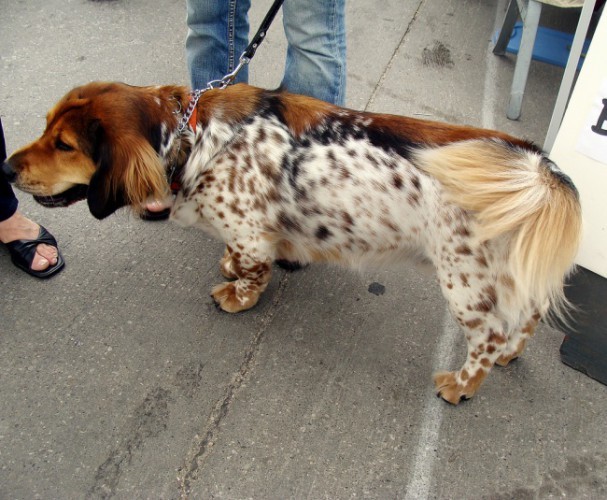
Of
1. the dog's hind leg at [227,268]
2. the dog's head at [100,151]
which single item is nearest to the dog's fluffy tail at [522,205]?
the dog's head at [100,151]

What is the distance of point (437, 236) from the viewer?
190 cm

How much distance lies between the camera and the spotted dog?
1738 mm

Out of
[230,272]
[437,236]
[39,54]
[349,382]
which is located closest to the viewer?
[437,236]

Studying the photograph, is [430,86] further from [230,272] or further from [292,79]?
[230,272]

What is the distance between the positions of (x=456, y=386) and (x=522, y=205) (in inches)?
34.4

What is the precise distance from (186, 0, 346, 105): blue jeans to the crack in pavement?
3.54 feet

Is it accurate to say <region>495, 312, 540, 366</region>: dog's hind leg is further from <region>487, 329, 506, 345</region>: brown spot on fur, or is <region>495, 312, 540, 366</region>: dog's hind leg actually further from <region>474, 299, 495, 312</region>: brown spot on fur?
<region>474, 299, 495, 312</region>: brown spot on fur

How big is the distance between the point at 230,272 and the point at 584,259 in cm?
148

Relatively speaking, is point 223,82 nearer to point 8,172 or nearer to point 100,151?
point 100,151

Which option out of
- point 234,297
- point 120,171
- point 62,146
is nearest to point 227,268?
point 234,297

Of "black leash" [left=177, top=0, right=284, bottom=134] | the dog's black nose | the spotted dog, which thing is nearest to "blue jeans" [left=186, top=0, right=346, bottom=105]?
"black leash" [left=177, top=0, right=284, bottom=134]

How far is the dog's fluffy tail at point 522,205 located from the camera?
1686mm

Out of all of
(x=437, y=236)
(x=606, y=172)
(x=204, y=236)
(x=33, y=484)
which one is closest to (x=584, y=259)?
(x=606, y=172)

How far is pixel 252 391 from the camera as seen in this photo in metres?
2.27
